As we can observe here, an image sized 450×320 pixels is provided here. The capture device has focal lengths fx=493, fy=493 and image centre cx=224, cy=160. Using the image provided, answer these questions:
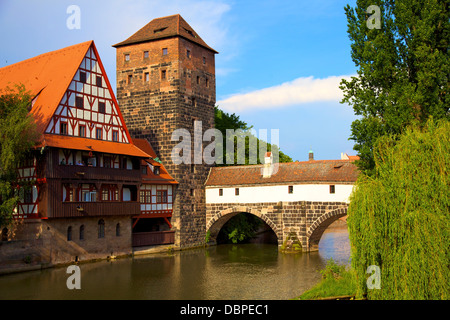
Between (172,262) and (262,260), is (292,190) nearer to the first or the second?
(262,260)

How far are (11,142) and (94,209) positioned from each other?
649cm

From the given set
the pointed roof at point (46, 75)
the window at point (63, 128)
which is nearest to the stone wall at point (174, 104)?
the pointed roof at point (46, 75)

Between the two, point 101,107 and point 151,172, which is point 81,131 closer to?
point 101,107

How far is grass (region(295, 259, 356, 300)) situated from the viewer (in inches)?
687

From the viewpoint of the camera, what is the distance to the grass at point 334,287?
17.4 m

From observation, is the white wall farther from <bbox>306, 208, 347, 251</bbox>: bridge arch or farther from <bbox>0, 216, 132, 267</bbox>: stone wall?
<bbox>0, 216, 132, 267</bbox>: stone wall

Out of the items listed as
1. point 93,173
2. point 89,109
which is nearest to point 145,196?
point 93,173

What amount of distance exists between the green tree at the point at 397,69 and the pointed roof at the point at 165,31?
1717 centimetres

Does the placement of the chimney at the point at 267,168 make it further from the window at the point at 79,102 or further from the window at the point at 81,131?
the window at the point at 79,102

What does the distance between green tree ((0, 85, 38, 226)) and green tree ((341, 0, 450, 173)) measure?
54.1 feet

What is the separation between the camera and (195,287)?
73.0 feet

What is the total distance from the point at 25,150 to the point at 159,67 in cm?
1458

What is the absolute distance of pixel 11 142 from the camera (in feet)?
82.1
